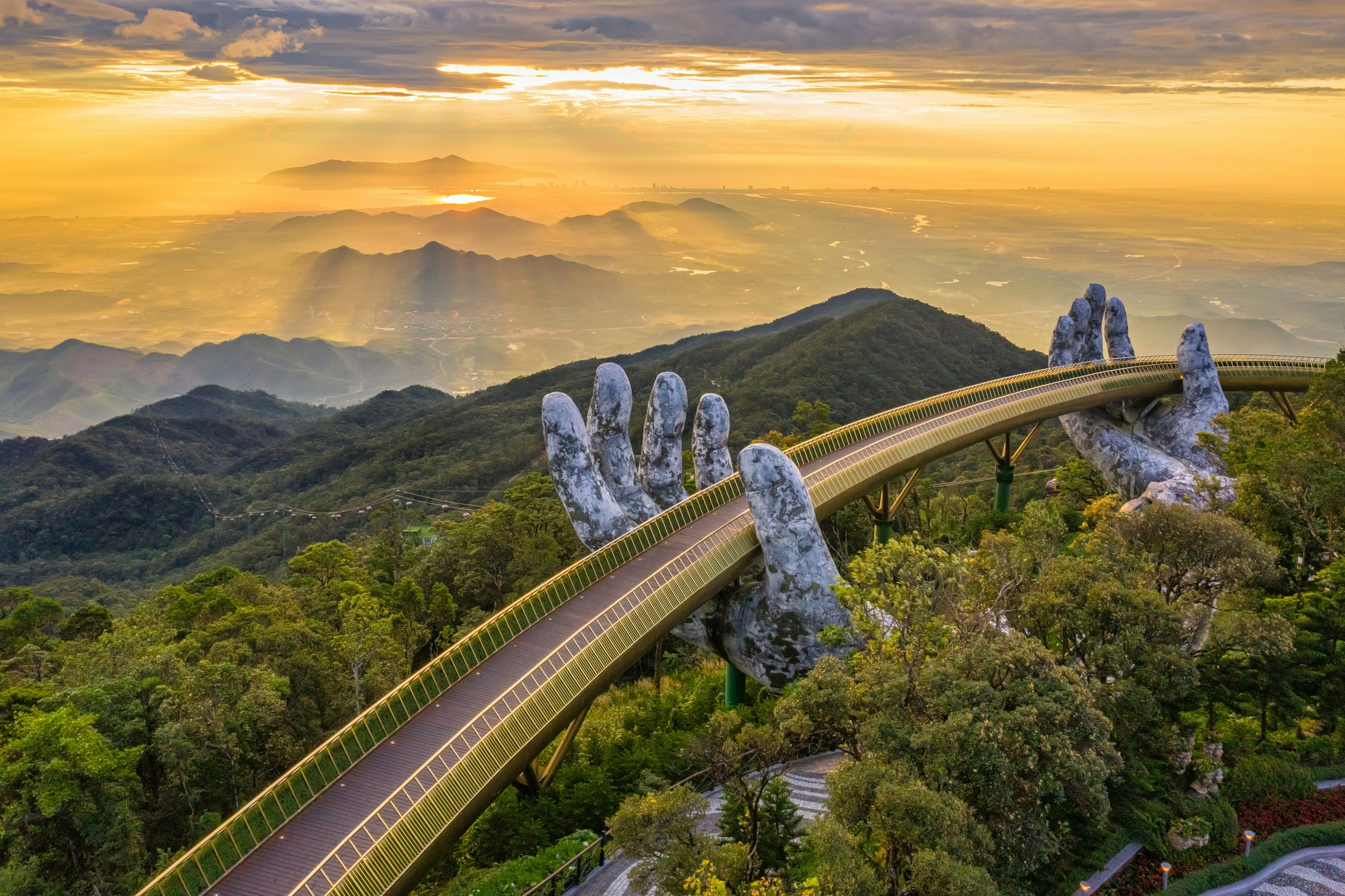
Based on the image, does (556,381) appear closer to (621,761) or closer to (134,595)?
(134,595)

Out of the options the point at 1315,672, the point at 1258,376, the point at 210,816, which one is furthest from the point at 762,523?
the point at 1258,376

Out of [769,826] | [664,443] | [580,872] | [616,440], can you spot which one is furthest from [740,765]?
[664,443]

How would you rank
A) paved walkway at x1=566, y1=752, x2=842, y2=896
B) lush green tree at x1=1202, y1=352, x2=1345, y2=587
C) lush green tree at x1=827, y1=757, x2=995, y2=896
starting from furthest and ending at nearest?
lush green tree at x1=1202, y1=352, x2=1345, y2=587 < paved walkway at x1=566, y1=752, x2=842, y2=896 < lush green tree at x1=827, y1=757, x2=995, y2=896

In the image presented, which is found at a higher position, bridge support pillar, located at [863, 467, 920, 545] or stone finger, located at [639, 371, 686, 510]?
stone finger, located at [639, 371, 686, 510]

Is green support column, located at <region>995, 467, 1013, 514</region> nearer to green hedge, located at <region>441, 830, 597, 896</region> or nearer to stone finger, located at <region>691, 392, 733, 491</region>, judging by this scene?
stone finger, located at <region>691, 392, 733, 491</region>

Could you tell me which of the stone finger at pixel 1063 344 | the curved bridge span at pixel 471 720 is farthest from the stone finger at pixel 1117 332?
the curved bridge span at pixel 471 720

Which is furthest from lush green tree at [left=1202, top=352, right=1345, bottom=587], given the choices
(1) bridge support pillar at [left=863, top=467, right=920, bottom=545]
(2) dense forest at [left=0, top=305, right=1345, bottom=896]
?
(1) bridge support pillar at [left=863, top=467, right=920, bottom=545]

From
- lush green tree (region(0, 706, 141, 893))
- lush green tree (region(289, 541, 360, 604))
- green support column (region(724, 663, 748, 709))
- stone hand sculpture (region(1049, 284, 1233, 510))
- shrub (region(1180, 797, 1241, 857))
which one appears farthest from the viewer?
stone hand sculpture (region(1049, 284, 1233, 510))
